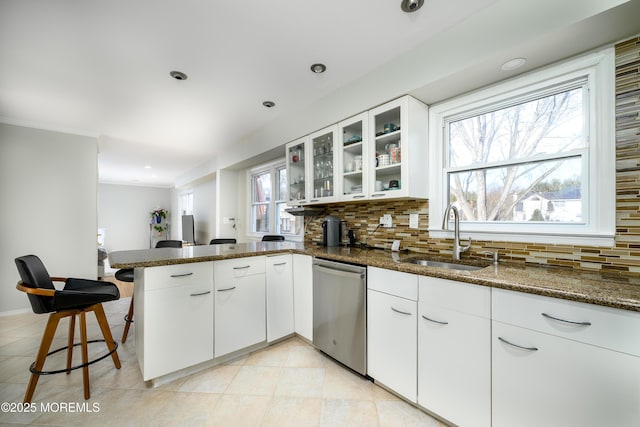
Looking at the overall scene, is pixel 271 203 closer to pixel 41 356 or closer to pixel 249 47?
pixel 249 47

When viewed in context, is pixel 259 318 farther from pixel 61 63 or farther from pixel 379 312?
pixel 61 63

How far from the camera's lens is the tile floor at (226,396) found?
150cm

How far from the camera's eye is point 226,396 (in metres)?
1.70

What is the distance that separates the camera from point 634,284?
1139 mm

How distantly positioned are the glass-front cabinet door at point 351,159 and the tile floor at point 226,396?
1.48 m

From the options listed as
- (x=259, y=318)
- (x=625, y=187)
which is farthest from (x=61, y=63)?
(x=625, y=187)

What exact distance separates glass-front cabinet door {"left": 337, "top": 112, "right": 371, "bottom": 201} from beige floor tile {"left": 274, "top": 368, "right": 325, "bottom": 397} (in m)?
1.46

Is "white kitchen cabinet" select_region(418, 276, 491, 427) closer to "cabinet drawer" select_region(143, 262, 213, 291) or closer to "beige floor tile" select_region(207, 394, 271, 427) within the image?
"beige floor tile" select_region(207, 394, 271, 427)

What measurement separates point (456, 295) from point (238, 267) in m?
1.60

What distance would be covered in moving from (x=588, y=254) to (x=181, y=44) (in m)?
2.95

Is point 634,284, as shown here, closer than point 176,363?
Yes

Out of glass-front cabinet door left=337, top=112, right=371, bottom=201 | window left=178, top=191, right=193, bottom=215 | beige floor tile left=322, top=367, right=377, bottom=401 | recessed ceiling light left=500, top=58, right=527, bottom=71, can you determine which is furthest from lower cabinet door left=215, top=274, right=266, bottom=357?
window left=178, top=191, right=193, bottom=215

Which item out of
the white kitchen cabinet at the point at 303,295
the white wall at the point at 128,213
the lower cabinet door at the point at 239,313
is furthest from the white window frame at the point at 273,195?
the white wall at the point at 128,213

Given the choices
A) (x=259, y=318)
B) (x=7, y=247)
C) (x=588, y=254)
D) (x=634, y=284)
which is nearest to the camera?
(x=634, y=284)
